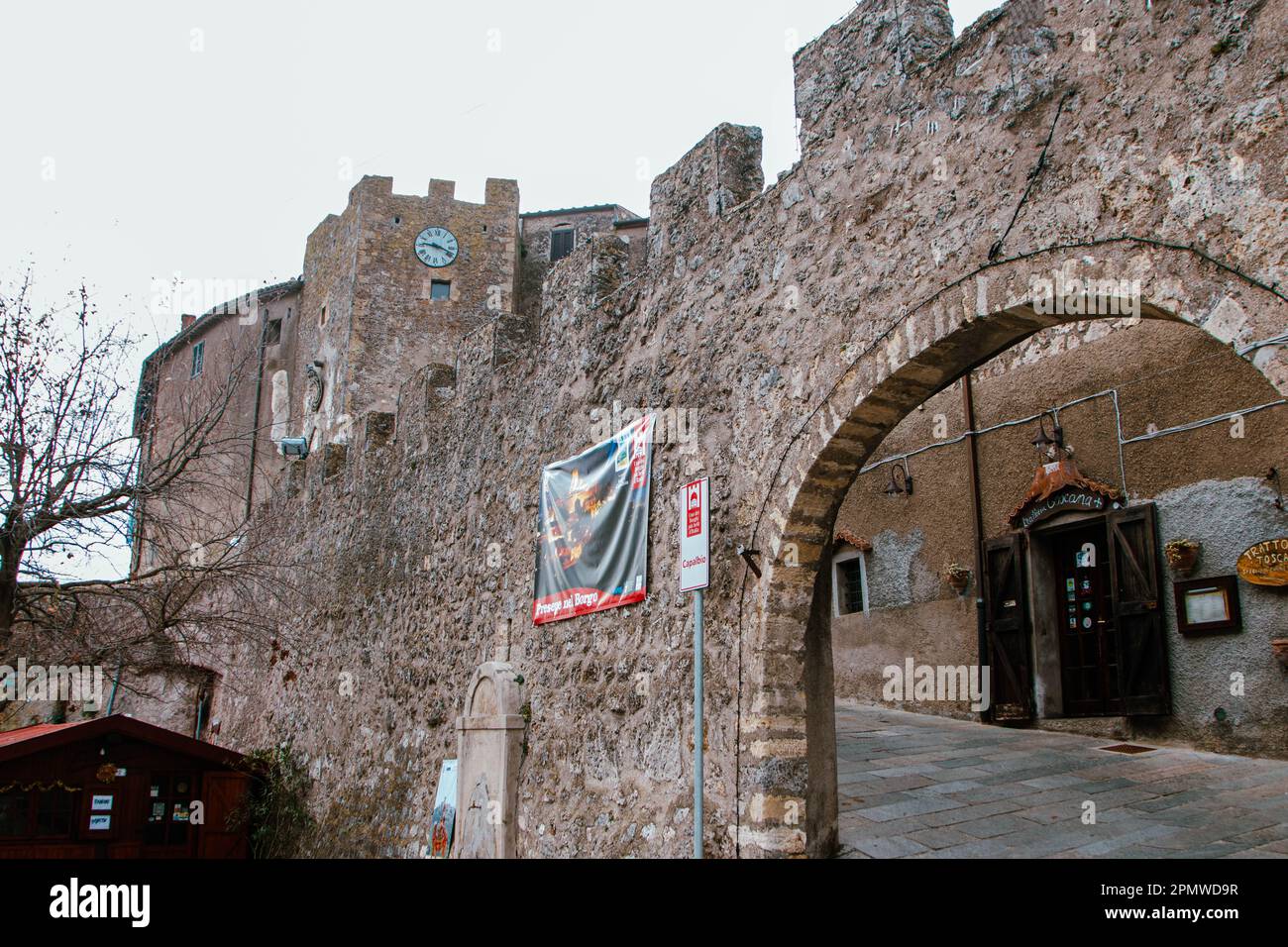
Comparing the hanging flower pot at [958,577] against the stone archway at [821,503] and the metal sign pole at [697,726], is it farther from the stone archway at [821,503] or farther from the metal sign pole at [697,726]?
the metal sign pole at [697,726]

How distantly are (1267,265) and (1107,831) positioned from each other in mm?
3222

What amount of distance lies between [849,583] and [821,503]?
6.69 m

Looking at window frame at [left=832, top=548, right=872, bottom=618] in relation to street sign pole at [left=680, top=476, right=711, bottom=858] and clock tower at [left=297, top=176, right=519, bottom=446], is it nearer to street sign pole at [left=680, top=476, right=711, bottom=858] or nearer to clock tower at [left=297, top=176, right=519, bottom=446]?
street sign pole at [left=680, top=476, right=711, bottom=858]

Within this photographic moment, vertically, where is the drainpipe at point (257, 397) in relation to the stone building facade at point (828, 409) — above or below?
above

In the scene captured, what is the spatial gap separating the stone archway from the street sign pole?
0.99 ft

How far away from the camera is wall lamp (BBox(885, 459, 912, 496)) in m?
10.3

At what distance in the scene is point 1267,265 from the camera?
291 centimetres

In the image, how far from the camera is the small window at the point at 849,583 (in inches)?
425

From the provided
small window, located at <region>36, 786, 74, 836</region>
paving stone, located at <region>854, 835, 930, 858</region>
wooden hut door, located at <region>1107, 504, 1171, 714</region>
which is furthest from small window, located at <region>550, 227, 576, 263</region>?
paving stone, located at <region>854, 835, 930, 858</region>

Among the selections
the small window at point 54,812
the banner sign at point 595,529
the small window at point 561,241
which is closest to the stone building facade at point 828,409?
the banner sign at point 595,529

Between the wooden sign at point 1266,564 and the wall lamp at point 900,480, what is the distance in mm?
3424

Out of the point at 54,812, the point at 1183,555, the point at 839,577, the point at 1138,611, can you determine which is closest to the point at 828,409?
the point at 1183,555

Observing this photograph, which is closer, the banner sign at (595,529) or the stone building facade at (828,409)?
the stone building facade at (828,409)
